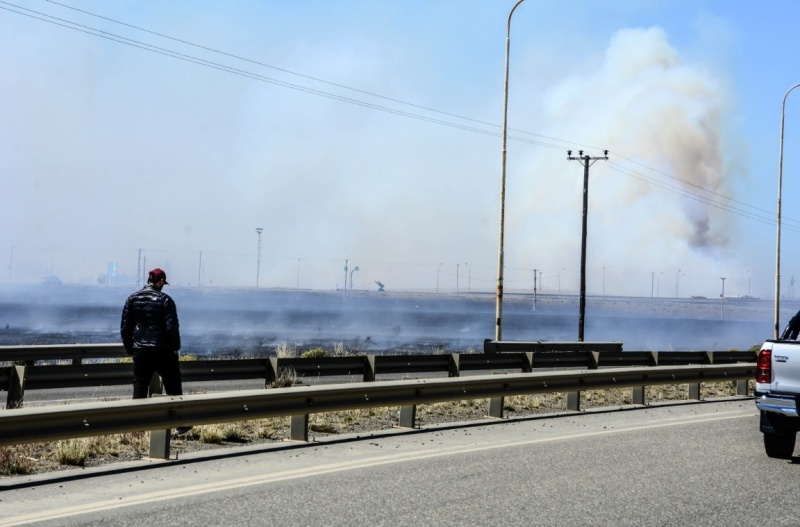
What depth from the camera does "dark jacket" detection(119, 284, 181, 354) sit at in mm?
11250

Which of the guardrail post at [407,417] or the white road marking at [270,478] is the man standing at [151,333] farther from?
the guardrail post at [407,417]

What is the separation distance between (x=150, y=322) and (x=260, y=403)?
1.75 meters

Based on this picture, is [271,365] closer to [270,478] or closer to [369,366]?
[369,366]

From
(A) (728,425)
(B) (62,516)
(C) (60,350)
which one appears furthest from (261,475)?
(C) (60,350)

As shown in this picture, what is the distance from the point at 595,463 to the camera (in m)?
10.0

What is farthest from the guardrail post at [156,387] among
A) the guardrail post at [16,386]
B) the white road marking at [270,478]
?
the white road marking at [270,478]

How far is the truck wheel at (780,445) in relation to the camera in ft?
33.9

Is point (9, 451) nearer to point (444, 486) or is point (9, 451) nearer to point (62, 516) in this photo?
point (62, 516)

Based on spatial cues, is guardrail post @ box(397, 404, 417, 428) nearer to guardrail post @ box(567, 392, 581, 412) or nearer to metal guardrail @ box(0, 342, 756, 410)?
metal guardrail @ box(0, 342, 756, 410)

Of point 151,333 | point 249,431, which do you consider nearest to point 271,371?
point 249,431

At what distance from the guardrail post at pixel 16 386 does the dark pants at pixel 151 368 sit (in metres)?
2.94

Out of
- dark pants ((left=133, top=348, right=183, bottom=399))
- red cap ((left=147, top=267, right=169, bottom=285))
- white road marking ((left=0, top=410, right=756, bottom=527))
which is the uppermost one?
red cap ((left=147, top=267, right=169, bottom=285))

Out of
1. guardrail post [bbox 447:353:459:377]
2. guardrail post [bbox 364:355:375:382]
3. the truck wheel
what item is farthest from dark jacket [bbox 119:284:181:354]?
guardrail post [bbox 447:353:459:377]

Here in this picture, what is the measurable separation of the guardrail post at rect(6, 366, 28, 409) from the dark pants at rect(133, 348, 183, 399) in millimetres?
2941
